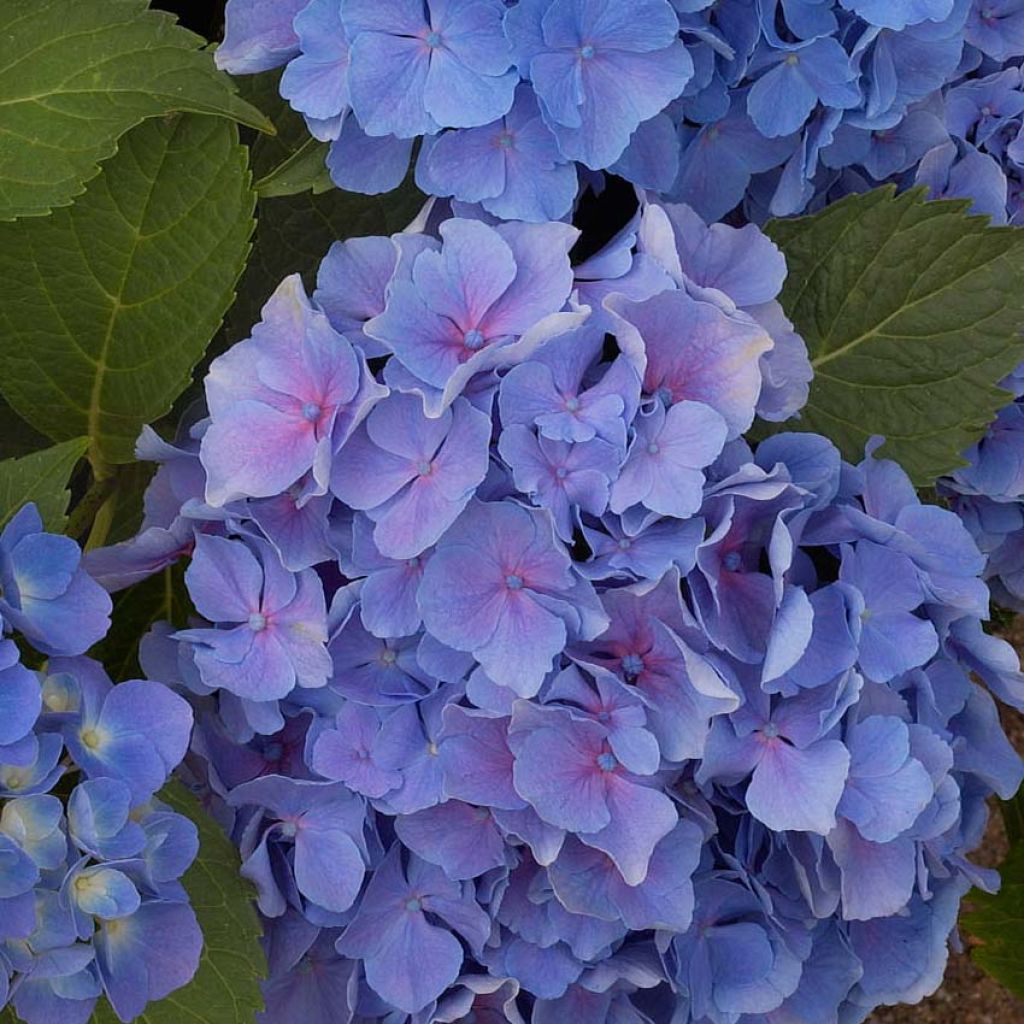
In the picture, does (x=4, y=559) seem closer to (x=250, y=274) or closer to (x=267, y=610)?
(x=267, y=610)

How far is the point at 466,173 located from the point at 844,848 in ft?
1.09

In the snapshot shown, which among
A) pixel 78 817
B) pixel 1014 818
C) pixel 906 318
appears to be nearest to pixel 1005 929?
pixel 1014 818

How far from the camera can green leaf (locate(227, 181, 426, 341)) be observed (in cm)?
80

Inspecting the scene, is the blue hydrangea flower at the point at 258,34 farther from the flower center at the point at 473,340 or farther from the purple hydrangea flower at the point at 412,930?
the purple hydrangea flower at the point at 412,930

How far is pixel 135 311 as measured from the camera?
0.78 m

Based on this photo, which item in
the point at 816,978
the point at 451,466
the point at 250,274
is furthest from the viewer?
the point at 250,274

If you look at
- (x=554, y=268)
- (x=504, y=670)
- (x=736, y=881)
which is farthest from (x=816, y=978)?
(x=554, y=268)

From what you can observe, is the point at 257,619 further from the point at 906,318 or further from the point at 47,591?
the point at 906,318

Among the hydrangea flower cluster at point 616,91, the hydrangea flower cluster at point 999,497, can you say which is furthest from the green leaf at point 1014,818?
the hydrangea flower cluster at point 616,91

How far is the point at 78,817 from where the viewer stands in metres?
0.58

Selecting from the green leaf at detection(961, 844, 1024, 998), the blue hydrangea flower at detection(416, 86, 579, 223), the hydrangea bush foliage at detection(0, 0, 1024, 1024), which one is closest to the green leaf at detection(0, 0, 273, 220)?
the hydrangea bush foliage at detection(0, 0, 1024, 1024)

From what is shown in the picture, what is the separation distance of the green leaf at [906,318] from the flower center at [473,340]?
221mm

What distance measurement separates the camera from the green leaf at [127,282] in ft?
2.42

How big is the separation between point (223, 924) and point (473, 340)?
287 mm
